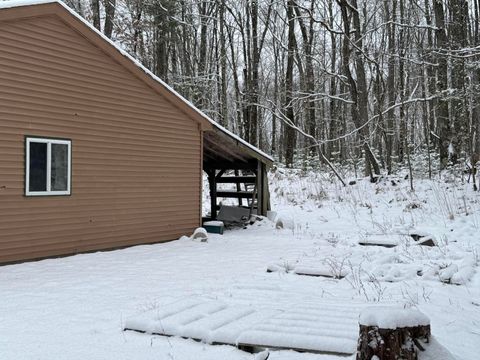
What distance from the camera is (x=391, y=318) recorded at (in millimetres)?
3338

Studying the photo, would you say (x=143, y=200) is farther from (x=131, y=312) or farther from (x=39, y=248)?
(x=131, y=312)

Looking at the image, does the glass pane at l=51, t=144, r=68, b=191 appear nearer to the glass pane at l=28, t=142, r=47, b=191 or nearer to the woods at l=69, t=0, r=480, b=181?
the glass pane at l=28, t=142, r=47, b=191

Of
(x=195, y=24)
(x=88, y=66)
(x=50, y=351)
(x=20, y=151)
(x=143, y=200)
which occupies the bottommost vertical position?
(x=50, y=351)

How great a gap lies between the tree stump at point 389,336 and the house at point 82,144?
22.5 feet

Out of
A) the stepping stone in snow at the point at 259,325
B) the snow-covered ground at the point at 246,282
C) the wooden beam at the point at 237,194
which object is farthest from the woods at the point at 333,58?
the stepping stone in snow at the point at 259,325

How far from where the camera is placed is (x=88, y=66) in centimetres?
951

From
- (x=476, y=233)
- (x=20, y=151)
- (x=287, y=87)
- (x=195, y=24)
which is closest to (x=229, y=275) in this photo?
(x=20, y=151)

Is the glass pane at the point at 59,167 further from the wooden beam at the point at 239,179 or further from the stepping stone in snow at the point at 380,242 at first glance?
the wooden beam at the point at 239,179

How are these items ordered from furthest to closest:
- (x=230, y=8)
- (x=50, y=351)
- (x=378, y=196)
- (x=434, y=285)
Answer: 1. (x=230, y=8)
2. (x=378, y=196)
3. (x=434, y=285)
4. (x=50, y=351)

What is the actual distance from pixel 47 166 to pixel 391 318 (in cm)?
732

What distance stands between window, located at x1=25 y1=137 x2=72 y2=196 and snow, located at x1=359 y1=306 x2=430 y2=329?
274 inches

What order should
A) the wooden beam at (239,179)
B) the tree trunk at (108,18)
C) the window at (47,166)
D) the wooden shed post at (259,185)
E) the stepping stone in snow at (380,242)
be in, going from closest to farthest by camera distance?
the window at (47,166), the stepping stone in snow at (380,242), the wooden shed post at (259,185), the wooden beam at (239,179), the tree trunk at (108,18)

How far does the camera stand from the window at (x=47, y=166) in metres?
8.33

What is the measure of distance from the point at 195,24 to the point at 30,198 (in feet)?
71.3
